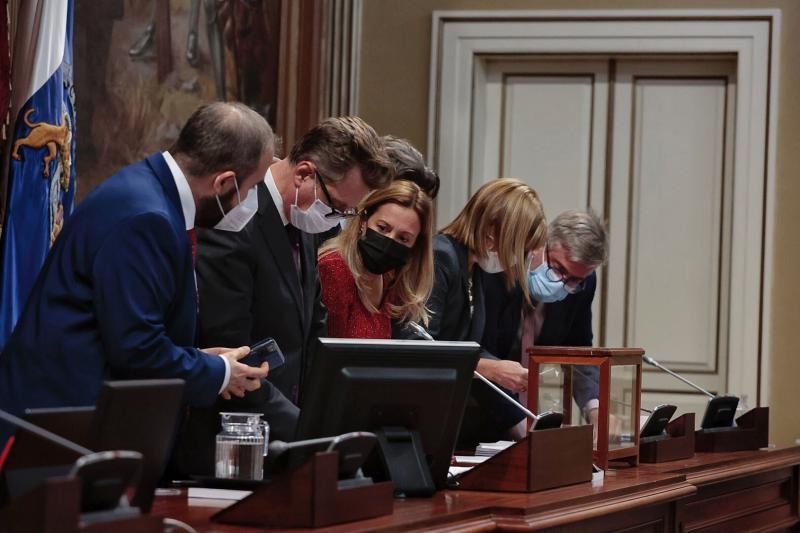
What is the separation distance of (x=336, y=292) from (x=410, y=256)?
276 mm

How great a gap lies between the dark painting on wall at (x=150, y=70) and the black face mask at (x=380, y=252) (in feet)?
5.74

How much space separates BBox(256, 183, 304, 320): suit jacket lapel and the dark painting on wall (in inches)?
77.4

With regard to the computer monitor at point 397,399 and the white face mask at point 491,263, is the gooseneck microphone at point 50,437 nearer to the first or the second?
the computer monitor at point 397,399

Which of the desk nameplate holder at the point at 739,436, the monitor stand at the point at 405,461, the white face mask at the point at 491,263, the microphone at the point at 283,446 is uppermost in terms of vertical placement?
the white face mask at the point at 491,263

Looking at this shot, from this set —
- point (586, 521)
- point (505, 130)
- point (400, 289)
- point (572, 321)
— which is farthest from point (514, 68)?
point (586, 521)

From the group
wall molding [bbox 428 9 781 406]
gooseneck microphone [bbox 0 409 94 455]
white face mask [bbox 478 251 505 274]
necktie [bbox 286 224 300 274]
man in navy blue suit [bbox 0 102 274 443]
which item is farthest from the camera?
wall molding [bbox 428 9 781 406]

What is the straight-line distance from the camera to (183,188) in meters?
3.20

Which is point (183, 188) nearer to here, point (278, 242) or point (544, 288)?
point (278, 242)

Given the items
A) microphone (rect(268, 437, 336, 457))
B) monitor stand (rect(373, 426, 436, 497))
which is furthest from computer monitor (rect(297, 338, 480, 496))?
microphone (rect(268, 437, 336, 457))

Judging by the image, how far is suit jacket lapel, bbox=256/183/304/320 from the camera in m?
3.76

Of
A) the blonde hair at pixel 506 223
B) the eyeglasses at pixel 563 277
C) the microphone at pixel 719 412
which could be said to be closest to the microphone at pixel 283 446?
the blonde hair at pixel 506 223

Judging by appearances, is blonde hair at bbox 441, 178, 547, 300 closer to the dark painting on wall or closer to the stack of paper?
the stack of paper

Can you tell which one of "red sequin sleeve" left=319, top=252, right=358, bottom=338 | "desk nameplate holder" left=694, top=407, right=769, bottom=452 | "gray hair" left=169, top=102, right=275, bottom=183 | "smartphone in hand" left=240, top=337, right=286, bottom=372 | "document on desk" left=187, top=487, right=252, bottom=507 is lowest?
"desk nameplate holder" left=694, top=407, right=769, bottom=452

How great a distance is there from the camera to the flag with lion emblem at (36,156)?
452cm
